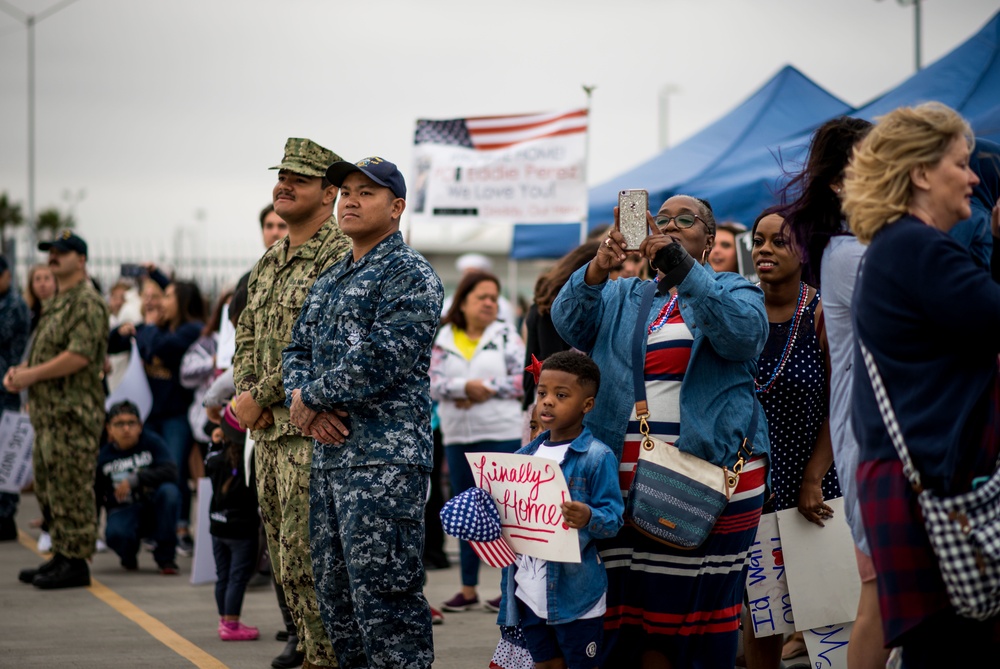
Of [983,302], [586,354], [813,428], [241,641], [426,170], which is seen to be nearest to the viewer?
[983,302]

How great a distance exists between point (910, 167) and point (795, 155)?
17.2 ft

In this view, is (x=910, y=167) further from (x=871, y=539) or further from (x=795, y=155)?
(x=795, y=155)

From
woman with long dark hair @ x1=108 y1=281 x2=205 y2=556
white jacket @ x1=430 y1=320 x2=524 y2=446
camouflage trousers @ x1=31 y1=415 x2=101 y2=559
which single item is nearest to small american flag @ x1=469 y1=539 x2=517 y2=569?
white jacket @ x1=430 y1=320 x2=524 y2=446

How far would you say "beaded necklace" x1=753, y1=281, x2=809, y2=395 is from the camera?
5.04 m

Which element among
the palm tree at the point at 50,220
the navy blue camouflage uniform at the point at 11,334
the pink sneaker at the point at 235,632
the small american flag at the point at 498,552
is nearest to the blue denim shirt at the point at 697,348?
the small american flag at the point at 498,552

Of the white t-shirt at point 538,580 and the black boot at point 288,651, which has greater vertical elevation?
the white t-shirt at point 538,580

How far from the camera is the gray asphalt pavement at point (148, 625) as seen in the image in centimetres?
621

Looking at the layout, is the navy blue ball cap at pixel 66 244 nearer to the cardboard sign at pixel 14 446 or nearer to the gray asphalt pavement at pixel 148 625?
the cardboard sign at pixel 14 446

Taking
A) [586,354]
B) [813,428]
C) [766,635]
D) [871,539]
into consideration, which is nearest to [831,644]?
[766,635]

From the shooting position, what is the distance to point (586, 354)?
15.4ft

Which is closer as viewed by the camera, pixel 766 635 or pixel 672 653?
pixel 672 653

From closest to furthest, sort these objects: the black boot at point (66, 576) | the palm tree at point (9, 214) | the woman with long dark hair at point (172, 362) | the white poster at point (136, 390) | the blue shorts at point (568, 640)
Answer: the blue shorts at point (568, 640) → the black boot at point (66, 576) → the white poster at point (136, 390) → the woman with long dark hair at point (172, 362) → the palm tree at point (9, 214)

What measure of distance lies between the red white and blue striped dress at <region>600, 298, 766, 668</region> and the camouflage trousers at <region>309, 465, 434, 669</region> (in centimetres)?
77

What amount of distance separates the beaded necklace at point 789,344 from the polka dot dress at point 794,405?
0.04 feet
